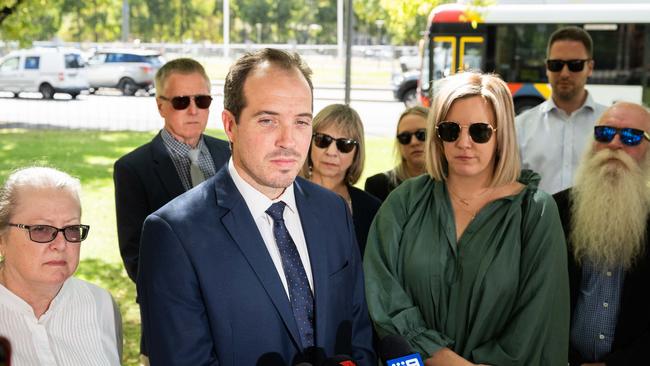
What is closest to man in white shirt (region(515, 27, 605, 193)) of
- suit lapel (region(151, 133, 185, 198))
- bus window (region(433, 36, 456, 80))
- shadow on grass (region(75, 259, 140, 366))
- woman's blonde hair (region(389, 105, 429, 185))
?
woman's blonde hair (region(389, 105, 429, 185))

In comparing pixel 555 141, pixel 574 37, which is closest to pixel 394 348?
pixel 555 141

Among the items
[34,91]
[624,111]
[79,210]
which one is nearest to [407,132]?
[624,111]

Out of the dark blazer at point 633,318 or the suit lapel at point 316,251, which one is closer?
the suit lapel at point 316,251

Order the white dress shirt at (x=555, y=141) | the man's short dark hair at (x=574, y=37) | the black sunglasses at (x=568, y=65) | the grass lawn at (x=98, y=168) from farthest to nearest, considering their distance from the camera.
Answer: the grass lawn at (x=98, y=168)
the man's short dark hair at (x=574, y=37)
the black sunglasses at (x=568, y=65)
the white dress shirt at (x=555, y=141)

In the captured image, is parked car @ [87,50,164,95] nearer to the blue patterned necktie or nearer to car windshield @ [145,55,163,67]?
car windshield @ [145,55,163,67]

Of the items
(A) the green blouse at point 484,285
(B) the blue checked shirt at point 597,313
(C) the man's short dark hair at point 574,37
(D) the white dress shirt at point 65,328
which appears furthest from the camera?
(C) the man's short dark hair at point 574,37

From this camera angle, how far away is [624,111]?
4.14 metres

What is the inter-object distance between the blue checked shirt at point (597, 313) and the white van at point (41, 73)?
92.0ft

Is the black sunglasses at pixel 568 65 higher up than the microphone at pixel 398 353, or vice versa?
the black sunglasses at pixel 568 65

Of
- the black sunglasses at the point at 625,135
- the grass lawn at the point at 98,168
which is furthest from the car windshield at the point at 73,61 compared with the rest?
the black sunglasses at the point at 625,135

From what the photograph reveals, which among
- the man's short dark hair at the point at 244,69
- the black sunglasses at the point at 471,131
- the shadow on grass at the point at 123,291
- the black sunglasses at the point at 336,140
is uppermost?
the man's short dark hair at the point at 244,69

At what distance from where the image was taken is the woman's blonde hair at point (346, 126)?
15.2 ft

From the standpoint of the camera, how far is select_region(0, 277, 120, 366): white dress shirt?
9.57 feet

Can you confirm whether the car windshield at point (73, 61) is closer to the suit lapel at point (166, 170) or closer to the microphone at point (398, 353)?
the suit lapel at point (166, 170)
